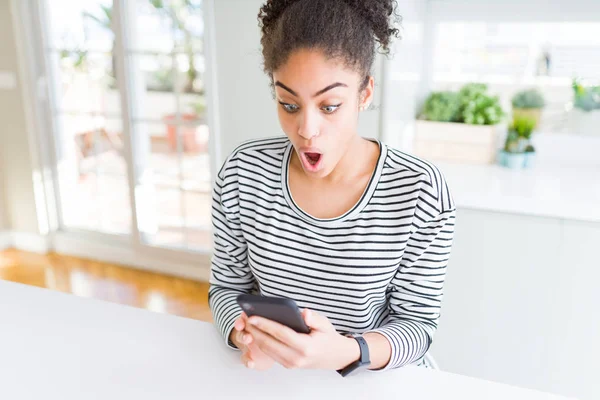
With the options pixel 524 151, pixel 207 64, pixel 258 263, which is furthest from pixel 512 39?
pixel 258 263

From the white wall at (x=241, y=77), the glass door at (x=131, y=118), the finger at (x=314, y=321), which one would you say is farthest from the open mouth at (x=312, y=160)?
the glass door at (x=131, y=118)

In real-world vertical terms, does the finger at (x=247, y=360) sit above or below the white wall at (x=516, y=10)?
below

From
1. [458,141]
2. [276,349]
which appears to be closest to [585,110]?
[458,141]

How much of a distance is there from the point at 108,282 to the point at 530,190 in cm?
226

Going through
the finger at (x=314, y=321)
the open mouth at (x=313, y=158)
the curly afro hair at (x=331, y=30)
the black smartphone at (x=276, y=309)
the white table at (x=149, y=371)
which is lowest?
the white table at (x=149, y=371)

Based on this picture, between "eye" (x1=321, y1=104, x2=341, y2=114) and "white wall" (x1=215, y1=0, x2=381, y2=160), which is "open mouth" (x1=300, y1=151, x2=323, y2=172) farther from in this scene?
"white wall" (x1=215, y1=0, x2=381, y2=160)

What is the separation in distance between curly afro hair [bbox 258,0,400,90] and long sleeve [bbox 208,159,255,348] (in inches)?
10.1

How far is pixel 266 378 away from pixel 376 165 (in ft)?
1.46

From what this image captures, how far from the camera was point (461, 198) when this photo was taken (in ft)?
6.08

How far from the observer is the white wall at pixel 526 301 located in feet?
5.71

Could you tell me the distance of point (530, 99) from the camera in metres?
2.29

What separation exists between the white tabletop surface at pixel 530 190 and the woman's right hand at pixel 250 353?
45.6 inches

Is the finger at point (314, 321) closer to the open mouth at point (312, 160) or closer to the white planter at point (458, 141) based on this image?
the open mouth at point (312, 160)

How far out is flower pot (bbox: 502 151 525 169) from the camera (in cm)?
217
